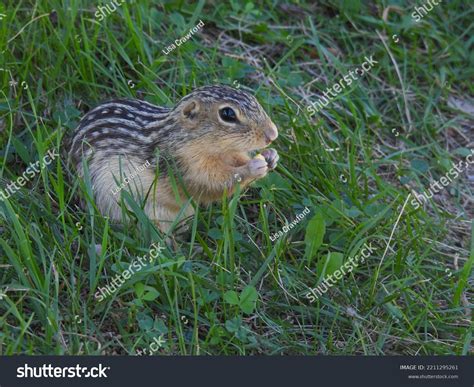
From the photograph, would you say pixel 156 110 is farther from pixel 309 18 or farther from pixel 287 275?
pixel 309 18

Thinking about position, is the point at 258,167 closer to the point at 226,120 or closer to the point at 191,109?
the point at 226,120

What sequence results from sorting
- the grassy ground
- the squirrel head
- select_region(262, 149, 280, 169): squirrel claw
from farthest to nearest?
select_region(262, 149, 280, 169): squirrel claw < the squirrel head < the grassy ground

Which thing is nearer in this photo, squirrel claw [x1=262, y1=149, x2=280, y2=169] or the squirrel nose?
the squirrel nose

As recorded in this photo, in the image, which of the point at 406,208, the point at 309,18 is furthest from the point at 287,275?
the point at 309,18

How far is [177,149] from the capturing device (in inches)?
235

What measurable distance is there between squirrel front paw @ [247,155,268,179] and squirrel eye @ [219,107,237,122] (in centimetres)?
30

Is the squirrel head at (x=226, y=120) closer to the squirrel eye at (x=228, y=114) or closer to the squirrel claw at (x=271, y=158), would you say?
the squirrel eye at (x=228, y=114)

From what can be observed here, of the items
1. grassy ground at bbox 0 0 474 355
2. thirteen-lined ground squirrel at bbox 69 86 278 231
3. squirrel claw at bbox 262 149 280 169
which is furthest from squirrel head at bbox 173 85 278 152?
grassy ground at bbox 0 0 474 355

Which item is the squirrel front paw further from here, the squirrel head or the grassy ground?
the grassy ground

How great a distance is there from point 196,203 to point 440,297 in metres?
1.66

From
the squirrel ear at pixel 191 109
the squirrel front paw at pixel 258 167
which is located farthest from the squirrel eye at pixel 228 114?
the squirrel front paw at pixel 258 167

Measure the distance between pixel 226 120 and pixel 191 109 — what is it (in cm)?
24

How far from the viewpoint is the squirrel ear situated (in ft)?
19.3

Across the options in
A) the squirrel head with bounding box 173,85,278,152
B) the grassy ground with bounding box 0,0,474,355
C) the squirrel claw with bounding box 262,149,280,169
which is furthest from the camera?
the squirrel claw with bounding box 262,149,280,169
